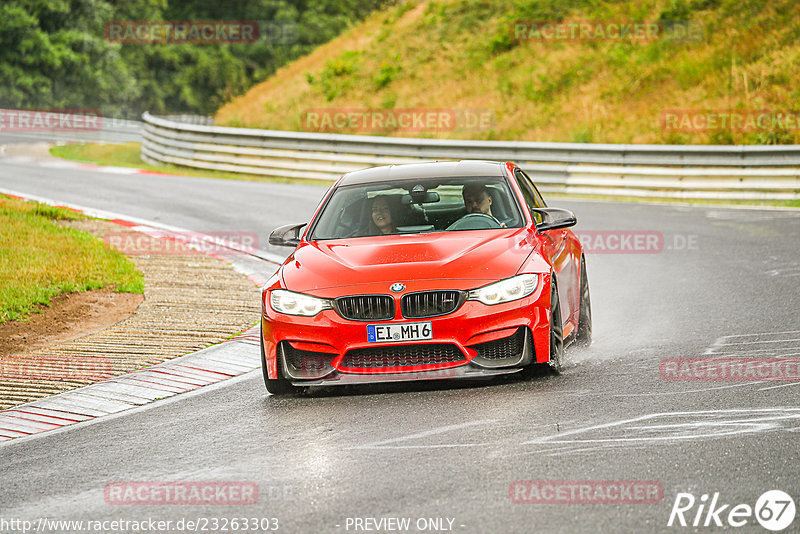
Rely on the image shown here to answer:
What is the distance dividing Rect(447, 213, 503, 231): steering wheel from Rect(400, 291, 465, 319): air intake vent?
1.29m

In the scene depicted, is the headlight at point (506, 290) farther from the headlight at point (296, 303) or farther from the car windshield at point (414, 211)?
the car windshield at point (414, 211)

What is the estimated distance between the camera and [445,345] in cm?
729

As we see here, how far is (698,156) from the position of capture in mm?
20969

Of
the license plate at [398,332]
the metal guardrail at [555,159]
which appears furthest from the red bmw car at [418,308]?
the metal guardrail at [555,159]

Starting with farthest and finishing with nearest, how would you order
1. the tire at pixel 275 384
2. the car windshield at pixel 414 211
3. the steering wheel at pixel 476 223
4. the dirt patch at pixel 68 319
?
the dirt patch at pixel 68 319, the car windshield at pixel 414 211, the steering wheel at pixel 476 223, the tire at pixel 275 384

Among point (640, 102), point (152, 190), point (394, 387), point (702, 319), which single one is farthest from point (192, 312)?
point (640, 102)

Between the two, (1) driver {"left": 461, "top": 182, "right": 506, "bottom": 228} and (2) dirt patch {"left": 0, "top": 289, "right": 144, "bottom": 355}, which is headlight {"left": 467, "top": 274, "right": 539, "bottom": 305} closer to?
(1) driver {"left": 461, "top": 182, "right": 506, "bottom": 228}

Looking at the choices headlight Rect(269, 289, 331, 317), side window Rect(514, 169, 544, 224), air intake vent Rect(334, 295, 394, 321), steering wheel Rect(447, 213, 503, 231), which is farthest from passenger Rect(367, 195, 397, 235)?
air intake vent Rect(334, 295, 394, 321)

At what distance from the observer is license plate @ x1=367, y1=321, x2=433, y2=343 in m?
7.25

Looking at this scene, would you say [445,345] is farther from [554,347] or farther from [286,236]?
[286,236]

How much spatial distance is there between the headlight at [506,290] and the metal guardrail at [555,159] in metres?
13.7

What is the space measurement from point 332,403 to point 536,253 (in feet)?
5.78

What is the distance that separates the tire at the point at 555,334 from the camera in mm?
7551

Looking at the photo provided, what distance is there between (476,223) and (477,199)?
0.97ft
